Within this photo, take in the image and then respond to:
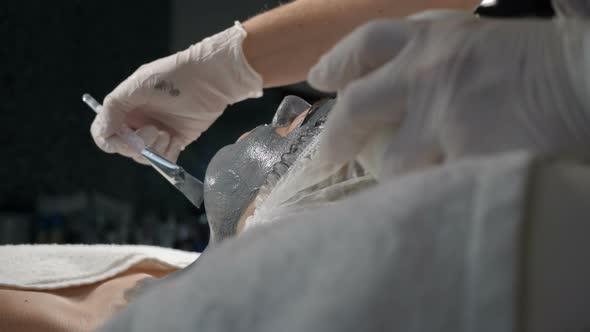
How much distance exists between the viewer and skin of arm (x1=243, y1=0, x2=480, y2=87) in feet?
3.61

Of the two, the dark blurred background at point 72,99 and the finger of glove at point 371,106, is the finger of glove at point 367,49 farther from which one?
the dark blurred background at point 72,99

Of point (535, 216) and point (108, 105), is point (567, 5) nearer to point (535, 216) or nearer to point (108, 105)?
point (535, 216)

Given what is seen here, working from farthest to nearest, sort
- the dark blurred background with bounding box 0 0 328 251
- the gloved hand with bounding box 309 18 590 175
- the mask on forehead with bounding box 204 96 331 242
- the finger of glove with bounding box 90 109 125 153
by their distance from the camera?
the dark blurred background with bounding box 0 0 328 251 → the finger of glove with bounding box 90 109 125 153 → the mask on forehead with bounding box 204 96 331 242 → the gloved hand with bounding box 309 18 590 175

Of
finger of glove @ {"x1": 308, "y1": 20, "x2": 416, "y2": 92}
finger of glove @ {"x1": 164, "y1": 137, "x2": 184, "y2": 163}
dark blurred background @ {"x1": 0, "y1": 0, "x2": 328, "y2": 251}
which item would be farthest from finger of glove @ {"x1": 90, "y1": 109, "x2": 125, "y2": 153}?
dark blurred background @ {"x1": 0, "y1": 0, "x2": 328, "y2": 251}

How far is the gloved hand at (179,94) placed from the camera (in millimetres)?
1159

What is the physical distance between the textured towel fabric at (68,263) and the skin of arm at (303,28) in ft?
1.49

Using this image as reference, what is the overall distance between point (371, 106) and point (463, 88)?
7cm

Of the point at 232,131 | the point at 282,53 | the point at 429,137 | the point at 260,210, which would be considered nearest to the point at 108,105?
the point at 282,53

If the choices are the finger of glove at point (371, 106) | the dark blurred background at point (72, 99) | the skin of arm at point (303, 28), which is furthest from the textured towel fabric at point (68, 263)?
the dark blurred background at point (72, 99)

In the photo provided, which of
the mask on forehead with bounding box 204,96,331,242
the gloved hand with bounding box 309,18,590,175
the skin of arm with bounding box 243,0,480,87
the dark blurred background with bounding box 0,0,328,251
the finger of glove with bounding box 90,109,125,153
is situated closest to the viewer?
the gloved hand with bounding box 309,18,590,175

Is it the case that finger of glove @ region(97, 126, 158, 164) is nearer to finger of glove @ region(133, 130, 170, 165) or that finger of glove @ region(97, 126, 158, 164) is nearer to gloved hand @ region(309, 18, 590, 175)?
finger of glove @ region(133, 130, 170, 165)

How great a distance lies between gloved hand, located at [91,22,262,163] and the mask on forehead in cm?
23

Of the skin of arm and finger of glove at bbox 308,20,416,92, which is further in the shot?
the skin of arm

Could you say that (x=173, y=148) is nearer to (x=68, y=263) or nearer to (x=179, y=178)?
(x=179, y=178)
